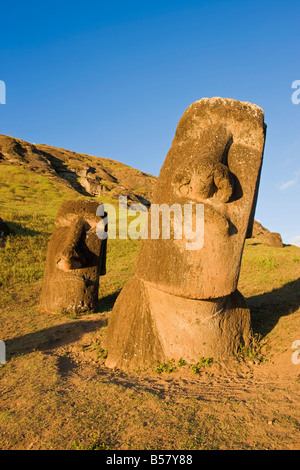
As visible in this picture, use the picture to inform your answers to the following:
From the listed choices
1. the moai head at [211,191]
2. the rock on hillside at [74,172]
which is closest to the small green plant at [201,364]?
the moai head at [211,191]

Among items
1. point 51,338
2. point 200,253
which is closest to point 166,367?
point 200,253

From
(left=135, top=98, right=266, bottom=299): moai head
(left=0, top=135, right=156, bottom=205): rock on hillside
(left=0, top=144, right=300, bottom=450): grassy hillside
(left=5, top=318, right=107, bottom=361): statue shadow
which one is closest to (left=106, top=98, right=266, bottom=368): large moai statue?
(left=135, top=98, right=266, bottom=299): moai head

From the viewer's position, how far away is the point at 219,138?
4605mm

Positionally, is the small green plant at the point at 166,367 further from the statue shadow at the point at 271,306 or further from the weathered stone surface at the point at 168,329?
the statue shadow at the point at 271,306

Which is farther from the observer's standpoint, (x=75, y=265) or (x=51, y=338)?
(x=75, y=265)

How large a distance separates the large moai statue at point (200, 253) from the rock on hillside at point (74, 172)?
38044 mm

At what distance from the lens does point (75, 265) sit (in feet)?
25.7

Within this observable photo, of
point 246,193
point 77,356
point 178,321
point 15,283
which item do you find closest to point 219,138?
point 246,193

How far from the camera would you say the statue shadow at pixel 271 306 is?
245 inches

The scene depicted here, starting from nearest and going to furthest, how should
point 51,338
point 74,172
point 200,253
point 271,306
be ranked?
point 200,253
point 51,338
point 271,306
point 74,172

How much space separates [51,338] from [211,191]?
409 centimetres

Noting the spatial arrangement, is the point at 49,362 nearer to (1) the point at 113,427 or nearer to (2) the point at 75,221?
(1) the point at 113,427

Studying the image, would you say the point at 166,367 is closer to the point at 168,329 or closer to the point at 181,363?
the point at 181,363

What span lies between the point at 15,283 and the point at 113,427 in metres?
9.33
